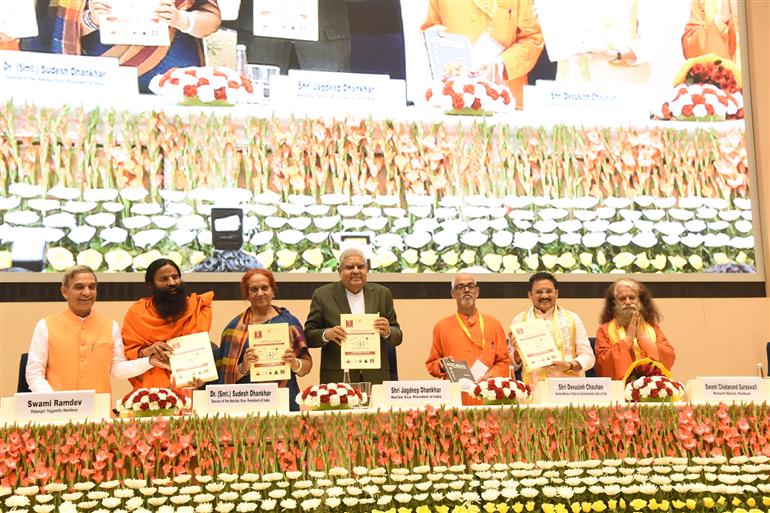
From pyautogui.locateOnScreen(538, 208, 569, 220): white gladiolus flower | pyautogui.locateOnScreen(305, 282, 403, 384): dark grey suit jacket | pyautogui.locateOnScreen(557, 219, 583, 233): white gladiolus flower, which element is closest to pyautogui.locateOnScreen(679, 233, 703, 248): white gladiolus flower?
pyautogui.locateOnScreen(557, 219, 583, 233): white gladiolus flower

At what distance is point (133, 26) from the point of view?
5672 millimetres

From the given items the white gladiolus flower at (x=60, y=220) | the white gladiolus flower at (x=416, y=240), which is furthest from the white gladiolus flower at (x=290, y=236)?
the white gladiolus flower at (x=60, y=220)

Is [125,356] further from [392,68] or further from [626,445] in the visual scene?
[392,68]

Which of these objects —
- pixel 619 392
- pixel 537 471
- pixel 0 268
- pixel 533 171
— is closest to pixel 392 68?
pixel 533 171

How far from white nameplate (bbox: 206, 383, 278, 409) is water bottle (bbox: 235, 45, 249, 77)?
3.06 meters

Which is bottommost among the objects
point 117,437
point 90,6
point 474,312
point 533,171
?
point 117,437

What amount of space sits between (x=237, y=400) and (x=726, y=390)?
1876 mm

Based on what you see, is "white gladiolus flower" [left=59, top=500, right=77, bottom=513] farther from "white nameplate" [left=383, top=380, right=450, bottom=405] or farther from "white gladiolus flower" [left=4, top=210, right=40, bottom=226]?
"white gladiolus flower" [left=4, top=210, right=40, bottom=226]

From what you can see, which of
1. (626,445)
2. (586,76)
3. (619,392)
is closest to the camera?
(626,445)

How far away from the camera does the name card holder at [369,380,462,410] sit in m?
3.37

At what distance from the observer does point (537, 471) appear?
9.98 ft

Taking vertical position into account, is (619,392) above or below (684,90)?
below

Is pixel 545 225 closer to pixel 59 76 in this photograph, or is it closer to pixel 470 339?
pixel 470 339

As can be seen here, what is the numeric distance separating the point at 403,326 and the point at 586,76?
219cm
